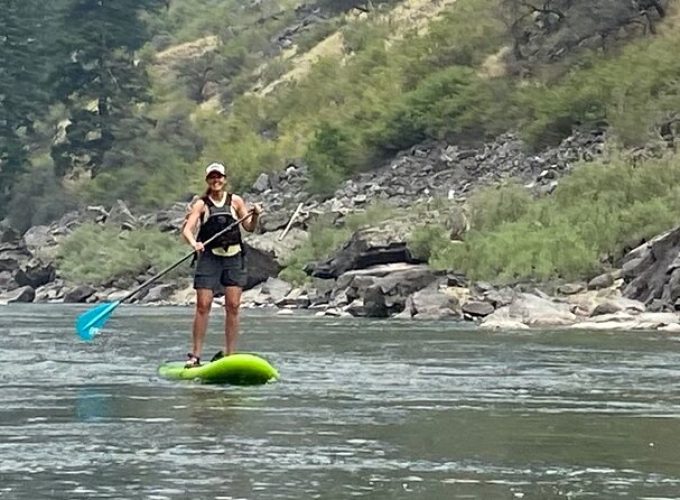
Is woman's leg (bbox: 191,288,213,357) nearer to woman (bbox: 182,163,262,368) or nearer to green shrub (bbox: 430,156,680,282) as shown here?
woman (bbox: 182,163,262,368)

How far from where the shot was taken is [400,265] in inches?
1275

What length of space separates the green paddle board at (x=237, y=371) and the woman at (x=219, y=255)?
54 cm

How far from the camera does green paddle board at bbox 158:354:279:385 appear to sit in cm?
1231

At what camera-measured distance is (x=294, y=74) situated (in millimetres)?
68750

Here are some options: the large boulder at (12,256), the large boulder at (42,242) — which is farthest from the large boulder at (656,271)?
the large boulder at (12,256)

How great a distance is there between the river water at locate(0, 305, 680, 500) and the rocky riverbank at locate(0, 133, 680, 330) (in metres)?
8.02

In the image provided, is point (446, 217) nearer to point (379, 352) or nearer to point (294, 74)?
point (379, 352)

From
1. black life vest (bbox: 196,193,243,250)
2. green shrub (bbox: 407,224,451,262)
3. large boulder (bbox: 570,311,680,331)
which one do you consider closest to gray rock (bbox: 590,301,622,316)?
large boulder (bbox: 570,311,680,331)

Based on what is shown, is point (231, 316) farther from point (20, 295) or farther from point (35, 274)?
point (35, 274)

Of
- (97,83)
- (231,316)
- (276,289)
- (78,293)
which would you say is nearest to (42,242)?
(78,293)

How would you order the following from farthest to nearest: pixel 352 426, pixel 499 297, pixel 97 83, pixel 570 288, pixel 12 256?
1. pixel 97 83
2. pixel 12 256
3. pixel 570 288
4. pixel 499 297
5. pixel 352 426

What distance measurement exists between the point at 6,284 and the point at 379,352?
32.8 meters

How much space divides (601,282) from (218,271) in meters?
15.3

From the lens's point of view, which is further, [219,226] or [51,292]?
[51,292]
